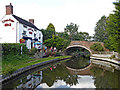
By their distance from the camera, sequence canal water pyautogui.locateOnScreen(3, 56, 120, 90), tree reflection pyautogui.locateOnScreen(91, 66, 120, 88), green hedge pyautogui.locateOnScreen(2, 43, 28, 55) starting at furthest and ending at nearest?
green hedge pyautogui.locateOnScreen(2, 43, 28, 55) → canal water pyautogui.locateOnScreen(3, 56, 120, 90) → tree reflection pyautogui.locateOnScreen(91, 66, 120, 88)

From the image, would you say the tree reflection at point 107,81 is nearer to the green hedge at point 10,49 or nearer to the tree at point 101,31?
the green hedge at point 10,49

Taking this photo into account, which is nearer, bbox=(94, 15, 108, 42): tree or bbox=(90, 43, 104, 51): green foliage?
bbox=(90, 43, 104, 51): green foliage

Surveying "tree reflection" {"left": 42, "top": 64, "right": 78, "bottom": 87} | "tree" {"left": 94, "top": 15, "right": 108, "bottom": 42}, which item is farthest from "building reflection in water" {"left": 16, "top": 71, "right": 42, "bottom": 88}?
"tree" {"left": 94, "top": 15, "right": 108, "bottom": 42}

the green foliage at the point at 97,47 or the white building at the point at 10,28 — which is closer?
the white building at the point at 10,28

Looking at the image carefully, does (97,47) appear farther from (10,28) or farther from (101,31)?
(10,28)

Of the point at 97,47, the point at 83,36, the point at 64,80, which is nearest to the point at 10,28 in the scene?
the point at 64,80

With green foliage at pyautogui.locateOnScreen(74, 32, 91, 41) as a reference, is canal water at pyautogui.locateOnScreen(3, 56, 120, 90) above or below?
below

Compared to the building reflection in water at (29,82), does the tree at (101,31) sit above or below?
above

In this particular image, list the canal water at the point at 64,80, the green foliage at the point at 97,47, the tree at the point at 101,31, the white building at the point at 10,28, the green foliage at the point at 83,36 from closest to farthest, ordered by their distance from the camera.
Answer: the canal water at the point at 64,80, the white building at the point at 10,28, the green foliage at the point at 97,47, the tree at the point at 101,31, the green foliage at the point at 83,36

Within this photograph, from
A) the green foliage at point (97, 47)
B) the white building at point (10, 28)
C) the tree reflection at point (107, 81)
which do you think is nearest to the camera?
the tree reflection at point (107, 81)

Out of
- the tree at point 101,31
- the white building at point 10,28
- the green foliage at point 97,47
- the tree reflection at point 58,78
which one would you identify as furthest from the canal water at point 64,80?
the tree at point 101,31

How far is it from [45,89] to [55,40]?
23.6m

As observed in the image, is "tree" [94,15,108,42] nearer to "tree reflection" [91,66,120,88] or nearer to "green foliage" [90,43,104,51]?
"green foliage" [90,43,104,51]

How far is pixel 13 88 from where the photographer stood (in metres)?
8.69
